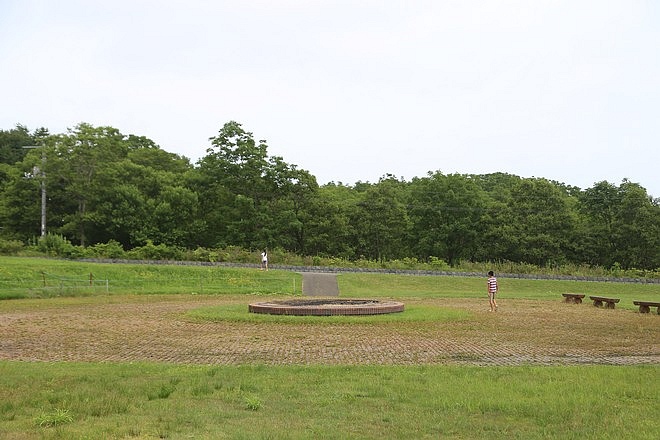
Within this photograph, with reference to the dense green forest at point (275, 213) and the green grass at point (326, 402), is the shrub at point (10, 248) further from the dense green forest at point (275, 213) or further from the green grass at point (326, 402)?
the green grass at point (326, 402)

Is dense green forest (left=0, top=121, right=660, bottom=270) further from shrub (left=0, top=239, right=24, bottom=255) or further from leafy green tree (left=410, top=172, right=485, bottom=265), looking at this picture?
shrub (left=0, top=239, right=24, bottom=255)

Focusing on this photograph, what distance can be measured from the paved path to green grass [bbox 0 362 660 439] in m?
21.6

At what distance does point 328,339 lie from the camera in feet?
51.2

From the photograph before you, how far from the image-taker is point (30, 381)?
957cm

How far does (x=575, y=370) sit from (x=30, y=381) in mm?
8425

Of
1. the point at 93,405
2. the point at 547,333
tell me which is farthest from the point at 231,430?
the point at 547,333

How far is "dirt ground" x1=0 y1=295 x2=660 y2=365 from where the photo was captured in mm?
12711

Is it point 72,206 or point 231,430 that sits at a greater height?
point 72,206

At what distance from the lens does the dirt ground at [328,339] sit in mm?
12711

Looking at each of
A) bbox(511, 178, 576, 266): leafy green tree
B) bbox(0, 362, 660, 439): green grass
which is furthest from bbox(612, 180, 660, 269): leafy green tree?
bbox(0, 362, 660, 439): green grass

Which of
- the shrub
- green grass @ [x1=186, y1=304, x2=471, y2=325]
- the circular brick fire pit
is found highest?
the shrub

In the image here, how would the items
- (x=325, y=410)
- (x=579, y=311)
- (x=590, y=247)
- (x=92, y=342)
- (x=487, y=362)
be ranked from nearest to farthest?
(x=325, y=410)
(x=487, y=362)
(x=92, y=342)
(x=579, y=311)
(x=590, y=247)

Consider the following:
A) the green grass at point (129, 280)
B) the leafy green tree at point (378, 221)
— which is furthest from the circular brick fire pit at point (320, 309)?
the leafy green tree at point (378, 221)

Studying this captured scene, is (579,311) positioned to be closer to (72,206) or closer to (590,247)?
(590,247)
